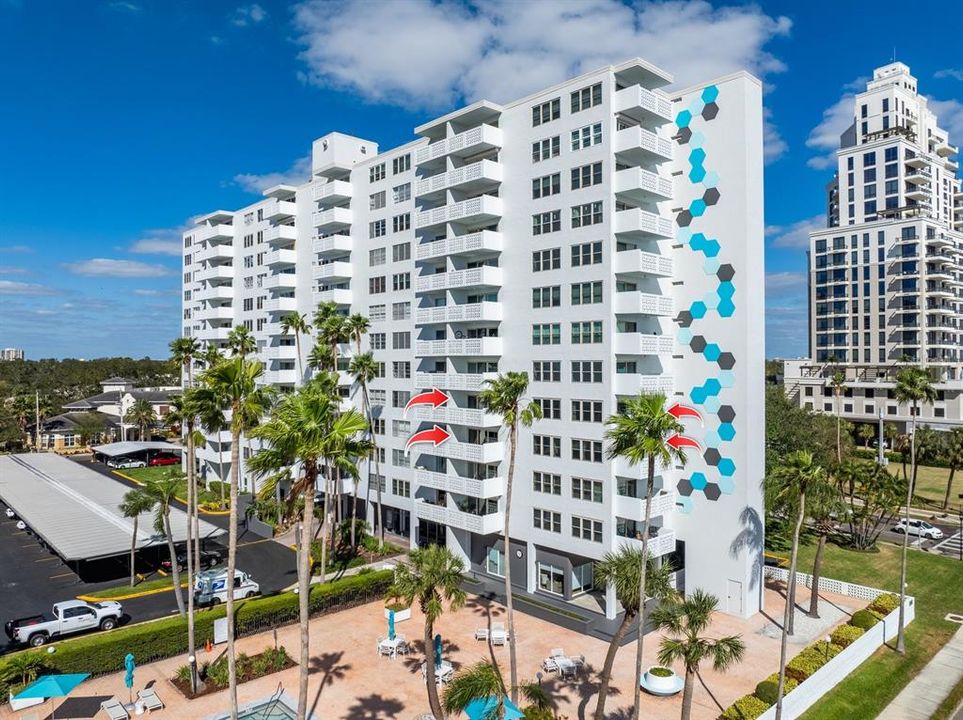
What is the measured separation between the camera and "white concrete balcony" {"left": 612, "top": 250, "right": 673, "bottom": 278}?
40750mm

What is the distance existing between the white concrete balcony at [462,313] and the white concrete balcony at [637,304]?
9871 mm

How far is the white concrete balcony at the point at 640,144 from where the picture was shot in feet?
133

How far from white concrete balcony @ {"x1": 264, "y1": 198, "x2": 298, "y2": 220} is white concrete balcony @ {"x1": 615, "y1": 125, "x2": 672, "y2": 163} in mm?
41857

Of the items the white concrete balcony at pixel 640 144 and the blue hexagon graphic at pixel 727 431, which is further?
the blue hexagon graphic at pixel 727 431

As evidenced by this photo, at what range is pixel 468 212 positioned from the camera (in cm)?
4809

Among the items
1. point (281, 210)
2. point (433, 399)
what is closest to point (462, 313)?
point (433, 399)

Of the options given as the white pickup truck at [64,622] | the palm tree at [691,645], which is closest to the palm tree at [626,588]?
the palm tree at [691,645]

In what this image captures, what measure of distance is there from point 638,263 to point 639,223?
8.20 feet

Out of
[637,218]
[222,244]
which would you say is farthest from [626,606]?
[222,244]

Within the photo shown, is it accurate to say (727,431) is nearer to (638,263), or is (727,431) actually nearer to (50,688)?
(638,263)

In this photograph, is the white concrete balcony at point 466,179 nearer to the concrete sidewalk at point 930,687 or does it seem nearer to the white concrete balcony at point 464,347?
the white concrete balcony at point 464,347

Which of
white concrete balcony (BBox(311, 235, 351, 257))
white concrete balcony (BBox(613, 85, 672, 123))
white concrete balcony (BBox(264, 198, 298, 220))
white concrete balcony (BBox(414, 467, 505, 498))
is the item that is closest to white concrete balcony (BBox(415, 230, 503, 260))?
white concrete balcony (BBox(613, 85, 672, 123))

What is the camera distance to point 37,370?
186m

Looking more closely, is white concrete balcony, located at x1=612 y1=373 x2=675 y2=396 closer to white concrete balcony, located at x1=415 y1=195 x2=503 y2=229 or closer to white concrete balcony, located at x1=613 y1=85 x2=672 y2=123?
white concrete balcony, located at x1=415 y1=195 x2=503 y2=229
